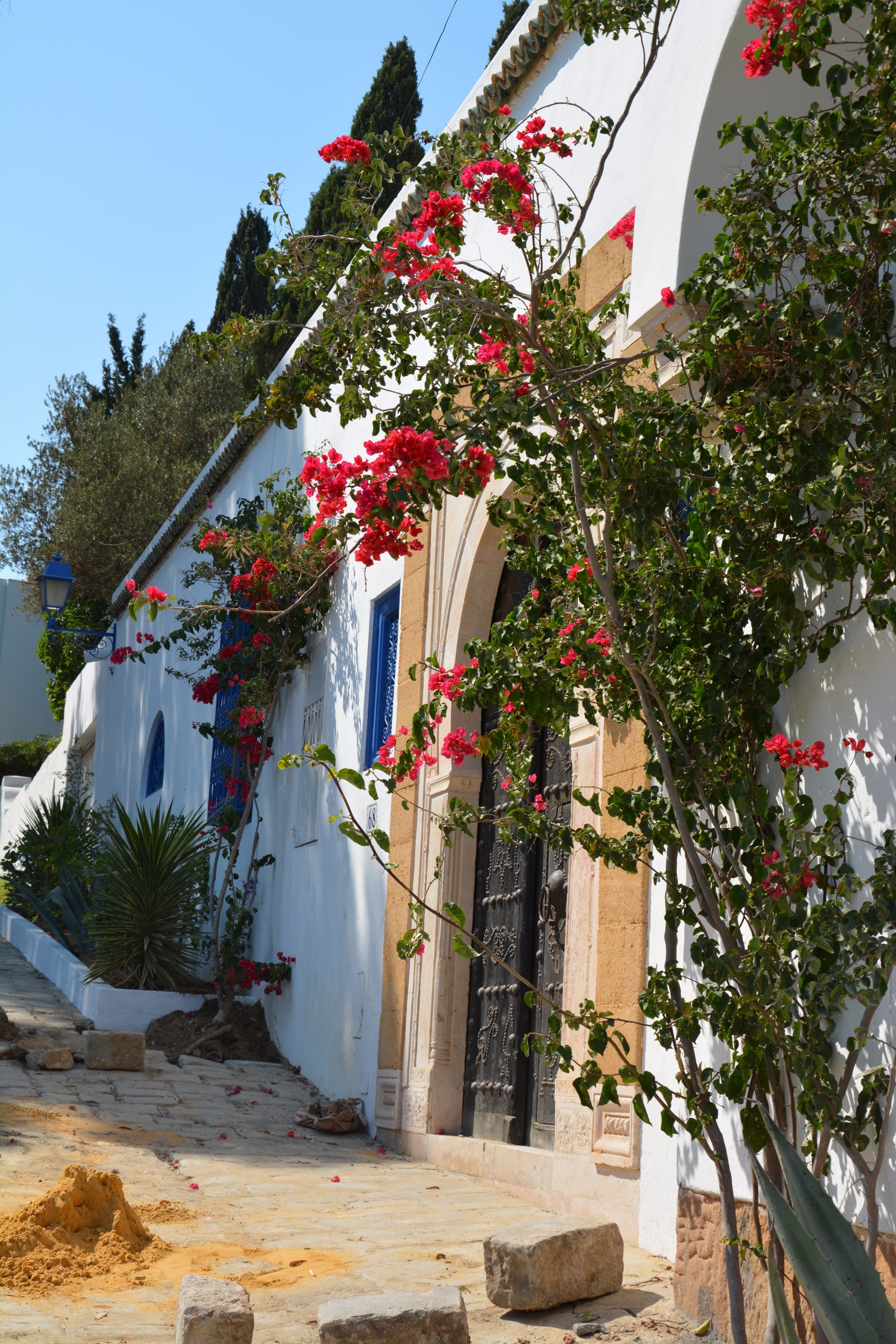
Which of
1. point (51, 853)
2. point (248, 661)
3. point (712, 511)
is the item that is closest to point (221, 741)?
point (248, 661)

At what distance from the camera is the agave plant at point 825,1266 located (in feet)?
5.61

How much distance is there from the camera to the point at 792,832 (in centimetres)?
259

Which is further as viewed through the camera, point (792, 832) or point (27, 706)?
point (27, 706)

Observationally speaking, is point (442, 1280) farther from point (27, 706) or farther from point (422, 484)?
point (27, 706)

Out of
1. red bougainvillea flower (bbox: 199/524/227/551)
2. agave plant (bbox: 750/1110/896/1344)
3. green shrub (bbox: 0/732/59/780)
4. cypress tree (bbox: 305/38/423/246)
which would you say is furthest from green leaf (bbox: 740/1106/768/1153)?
green shrub (bbox: 0/732/59/780)

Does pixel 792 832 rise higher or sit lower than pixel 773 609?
lower

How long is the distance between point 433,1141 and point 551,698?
10.2 ft

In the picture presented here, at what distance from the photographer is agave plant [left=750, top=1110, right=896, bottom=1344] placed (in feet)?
5.61

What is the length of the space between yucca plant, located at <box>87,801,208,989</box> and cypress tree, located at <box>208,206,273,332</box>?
595 inches

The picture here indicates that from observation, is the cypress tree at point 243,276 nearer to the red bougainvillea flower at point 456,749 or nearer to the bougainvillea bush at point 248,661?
the bougainvillea bush at point 248,661

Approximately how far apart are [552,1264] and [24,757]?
2378cm

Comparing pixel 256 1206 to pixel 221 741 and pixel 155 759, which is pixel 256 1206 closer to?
pixel 221 741

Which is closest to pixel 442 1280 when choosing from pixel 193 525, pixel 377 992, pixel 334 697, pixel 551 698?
pixel 551 698

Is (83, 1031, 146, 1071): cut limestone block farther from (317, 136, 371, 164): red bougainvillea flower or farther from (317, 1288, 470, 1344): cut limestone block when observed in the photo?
(317, 136, 371, 164): red bougainvillea flower
